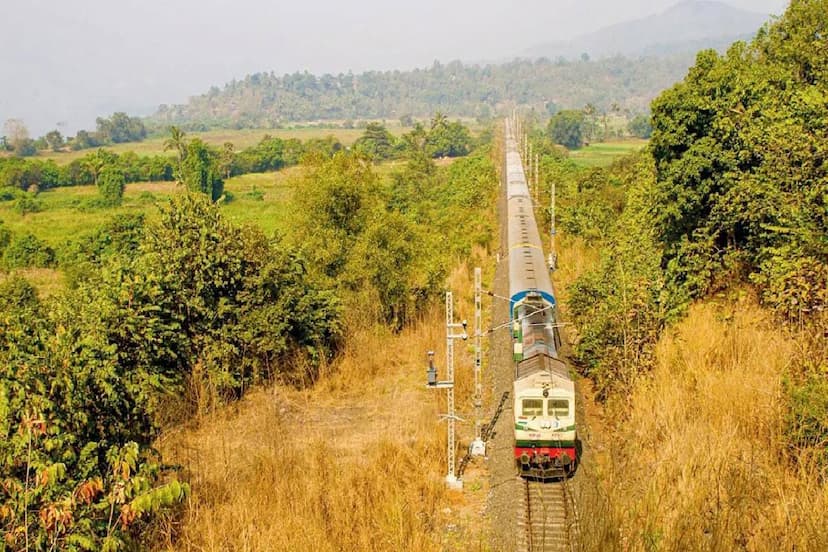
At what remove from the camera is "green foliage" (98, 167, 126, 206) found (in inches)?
2849

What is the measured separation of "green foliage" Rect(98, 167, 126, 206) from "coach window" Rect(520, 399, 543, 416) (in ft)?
230

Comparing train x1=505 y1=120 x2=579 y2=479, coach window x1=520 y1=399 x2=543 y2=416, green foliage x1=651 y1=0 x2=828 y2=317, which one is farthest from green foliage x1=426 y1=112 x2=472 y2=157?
coach window x1=520 y1=399 x2=543 y2=416

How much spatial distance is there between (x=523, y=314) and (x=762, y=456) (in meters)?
7.92

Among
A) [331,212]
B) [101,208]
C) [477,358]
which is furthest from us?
[101,208]

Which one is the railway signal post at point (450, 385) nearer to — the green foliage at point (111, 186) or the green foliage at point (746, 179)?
the green foliage at point (746, 179)

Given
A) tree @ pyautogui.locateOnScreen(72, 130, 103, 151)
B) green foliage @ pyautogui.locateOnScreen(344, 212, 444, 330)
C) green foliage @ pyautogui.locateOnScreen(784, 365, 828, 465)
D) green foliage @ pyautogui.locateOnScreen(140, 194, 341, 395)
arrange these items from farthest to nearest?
tree @ pyautogui.locateOnScreen(72, 130, 103, 151) < green foliage @ pyautogui.locateOnScreen(344, 212, 444, 330) < green foliage @ pyautogui.locateOnScreen(140, 194, 341, 395) < green foliage @ pyautogui.locateOnScreen(784, 365, 828, 465)

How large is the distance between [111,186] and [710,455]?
251 ft

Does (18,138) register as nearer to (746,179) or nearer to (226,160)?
(226,160)

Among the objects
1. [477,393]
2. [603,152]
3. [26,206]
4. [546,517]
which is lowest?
[546,517]

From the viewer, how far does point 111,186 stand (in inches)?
2899

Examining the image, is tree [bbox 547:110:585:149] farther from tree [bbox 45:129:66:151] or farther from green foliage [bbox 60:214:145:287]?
tree [bbox 45:129:66:151]

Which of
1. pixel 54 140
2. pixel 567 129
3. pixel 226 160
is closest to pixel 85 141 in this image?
pixel 54 140

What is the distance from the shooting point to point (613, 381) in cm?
1616

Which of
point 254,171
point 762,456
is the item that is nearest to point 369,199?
point 762,456
